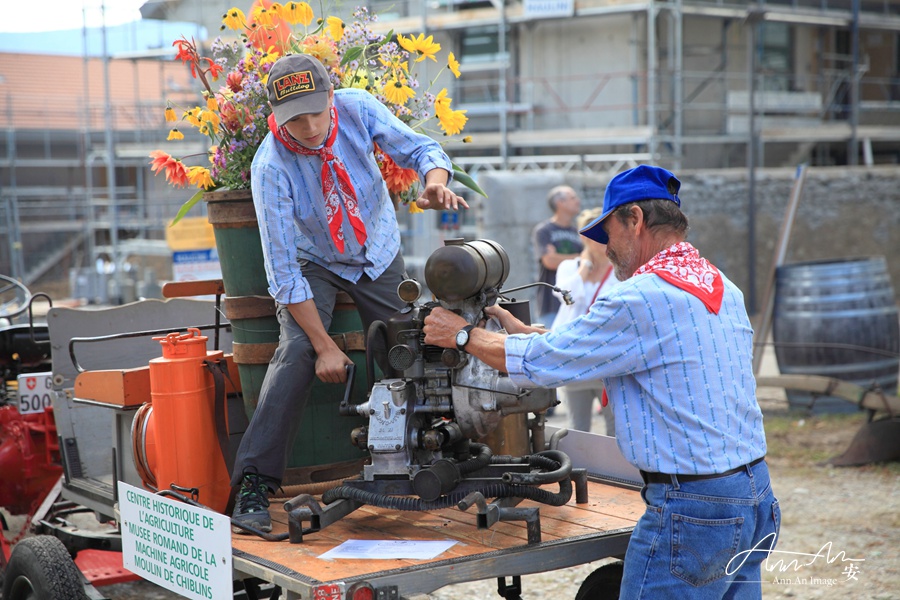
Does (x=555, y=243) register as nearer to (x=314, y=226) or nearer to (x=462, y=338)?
(x=314, y=226)

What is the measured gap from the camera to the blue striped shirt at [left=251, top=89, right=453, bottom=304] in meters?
3.61

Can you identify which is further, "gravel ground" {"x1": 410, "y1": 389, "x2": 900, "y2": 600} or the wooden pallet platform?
A: "gravel ground" {"x1": 410, "y1": 389, "x2": 900, "y2": 600}

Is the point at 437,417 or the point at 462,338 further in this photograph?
the point at 437,417

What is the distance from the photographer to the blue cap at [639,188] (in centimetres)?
286

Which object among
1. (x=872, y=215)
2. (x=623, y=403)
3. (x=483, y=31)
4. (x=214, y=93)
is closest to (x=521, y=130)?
(x=483, y=31)

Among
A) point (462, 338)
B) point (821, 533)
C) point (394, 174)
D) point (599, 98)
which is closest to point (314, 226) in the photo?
point (394, 174)

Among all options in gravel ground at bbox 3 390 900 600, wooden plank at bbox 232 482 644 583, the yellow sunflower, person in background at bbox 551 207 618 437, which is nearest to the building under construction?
gravel ground at bbox 3 390 900 600

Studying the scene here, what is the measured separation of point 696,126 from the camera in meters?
23.2

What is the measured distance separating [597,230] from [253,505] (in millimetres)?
1486

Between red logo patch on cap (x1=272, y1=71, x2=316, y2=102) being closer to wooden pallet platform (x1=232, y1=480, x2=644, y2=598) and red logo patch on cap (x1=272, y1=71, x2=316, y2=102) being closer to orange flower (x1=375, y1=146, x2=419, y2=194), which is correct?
orange flower (x1=375, y1=146, x2=419, y2=194)

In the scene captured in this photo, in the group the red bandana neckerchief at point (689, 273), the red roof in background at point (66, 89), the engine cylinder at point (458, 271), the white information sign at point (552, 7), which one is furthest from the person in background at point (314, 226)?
the red roof in background at point (66, 89)

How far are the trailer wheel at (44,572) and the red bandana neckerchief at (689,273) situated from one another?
2.44 meters

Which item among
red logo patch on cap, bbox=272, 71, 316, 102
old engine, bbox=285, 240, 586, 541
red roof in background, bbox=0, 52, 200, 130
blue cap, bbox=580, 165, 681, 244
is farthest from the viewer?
red roof in background, bbox=0, 52, 200, 130

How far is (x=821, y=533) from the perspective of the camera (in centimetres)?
608
